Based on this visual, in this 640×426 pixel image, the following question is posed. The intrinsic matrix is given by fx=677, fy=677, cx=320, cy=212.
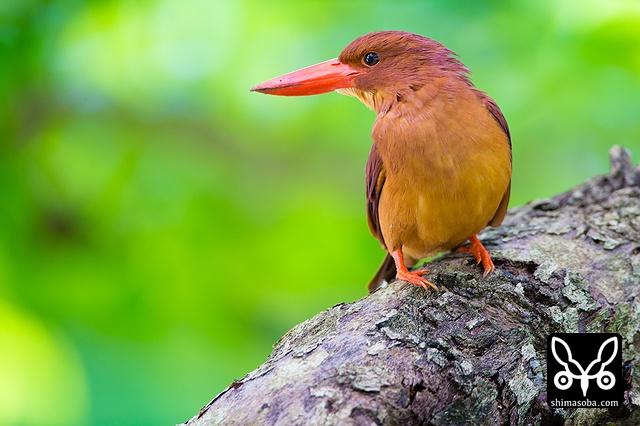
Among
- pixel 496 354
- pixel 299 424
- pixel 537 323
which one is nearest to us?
pixel 299 424

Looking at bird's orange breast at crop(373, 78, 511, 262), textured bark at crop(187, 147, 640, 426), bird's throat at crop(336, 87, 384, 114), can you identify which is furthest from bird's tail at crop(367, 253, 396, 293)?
bird's throat at crop(336, 87, 384, 114)

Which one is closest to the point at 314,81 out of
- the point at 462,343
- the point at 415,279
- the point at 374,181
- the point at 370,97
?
the point at 370,97

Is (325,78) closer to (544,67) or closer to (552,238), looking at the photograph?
(552,238)

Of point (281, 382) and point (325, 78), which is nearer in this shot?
point (281, 382)

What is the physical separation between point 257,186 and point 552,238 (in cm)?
179

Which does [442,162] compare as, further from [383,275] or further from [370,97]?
[383,275]

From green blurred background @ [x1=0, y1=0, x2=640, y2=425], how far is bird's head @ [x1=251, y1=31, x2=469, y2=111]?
1.16m

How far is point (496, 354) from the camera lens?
2113mm

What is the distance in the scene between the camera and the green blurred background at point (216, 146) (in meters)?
3.79

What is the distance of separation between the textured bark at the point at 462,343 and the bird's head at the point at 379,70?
0.70m

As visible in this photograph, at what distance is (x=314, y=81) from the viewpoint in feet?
8.63

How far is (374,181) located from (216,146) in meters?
1.66

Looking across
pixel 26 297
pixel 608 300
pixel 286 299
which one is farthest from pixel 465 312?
pixel 26 297

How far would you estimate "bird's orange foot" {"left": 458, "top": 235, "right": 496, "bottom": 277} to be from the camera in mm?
2490
